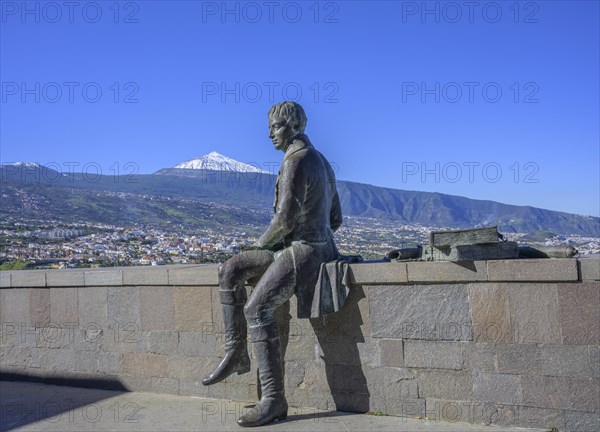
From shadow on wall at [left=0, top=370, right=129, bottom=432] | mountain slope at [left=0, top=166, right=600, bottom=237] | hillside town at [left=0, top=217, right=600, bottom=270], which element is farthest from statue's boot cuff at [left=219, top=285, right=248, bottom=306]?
mountain slope at [left=0, top=166, right=600, bottom=237]

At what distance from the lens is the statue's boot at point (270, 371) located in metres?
4.73

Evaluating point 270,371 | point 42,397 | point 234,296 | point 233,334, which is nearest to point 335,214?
point 234,296

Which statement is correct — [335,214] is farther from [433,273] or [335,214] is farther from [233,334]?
[233,334]

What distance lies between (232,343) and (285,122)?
195 centimetres

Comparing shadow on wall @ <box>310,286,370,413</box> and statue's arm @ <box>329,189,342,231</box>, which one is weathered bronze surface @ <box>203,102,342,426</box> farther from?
statue's arm @ <box>329,189,342,231</box>

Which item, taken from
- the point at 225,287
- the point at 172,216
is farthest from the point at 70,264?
the point at 172,216

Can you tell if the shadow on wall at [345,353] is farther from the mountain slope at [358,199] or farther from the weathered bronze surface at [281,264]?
the mountain slope at [358,199]

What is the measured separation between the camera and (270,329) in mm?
4797

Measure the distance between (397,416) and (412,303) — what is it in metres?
0.94

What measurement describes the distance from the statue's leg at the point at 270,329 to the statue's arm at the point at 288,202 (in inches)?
7.7

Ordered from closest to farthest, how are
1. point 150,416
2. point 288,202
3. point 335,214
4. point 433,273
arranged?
point 433,273 < point 288,202 < point 150,416 < point 335,214

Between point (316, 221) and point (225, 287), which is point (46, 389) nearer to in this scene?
point (225, 287)

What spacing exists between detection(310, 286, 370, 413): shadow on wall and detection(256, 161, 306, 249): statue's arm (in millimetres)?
790

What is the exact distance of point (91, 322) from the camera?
6.35m
